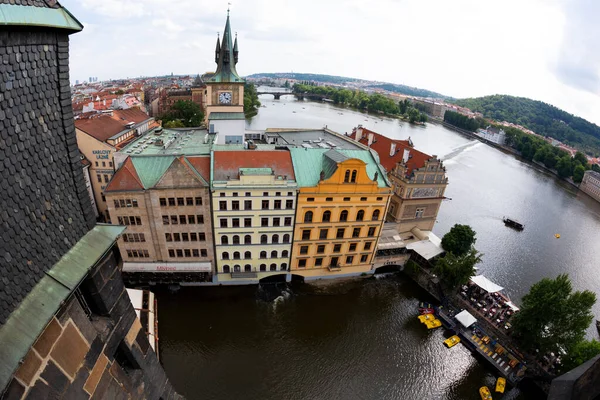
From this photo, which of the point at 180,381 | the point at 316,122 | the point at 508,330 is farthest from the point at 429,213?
the point at 316,122

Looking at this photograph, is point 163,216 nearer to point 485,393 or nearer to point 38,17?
point 38,17

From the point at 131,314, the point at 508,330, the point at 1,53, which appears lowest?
the point at 508,330

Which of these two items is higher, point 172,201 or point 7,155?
point 7,155

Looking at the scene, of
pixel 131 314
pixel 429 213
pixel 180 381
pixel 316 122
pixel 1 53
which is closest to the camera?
pixel 1 53

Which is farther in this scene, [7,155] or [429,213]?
[429,213]

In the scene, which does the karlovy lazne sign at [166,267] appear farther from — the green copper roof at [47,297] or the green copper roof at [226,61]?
the green copper roof at [226,61]

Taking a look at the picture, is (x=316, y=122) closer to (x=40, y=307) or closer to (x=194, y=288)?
(x=194, y=288)

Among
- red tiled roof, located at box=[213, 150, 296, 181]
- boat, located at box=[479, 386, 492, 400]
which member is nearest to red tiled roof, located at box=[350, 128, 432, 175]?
red tiled roof, located at box=[213, 150, 296, 181]

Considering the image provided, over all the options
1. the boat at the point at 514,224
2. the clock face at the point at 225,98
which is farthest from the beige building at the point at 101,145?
the boat at the point at 514,224

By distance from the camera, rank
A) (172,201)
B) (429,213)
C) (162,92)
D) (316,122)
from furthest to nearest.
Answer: (316,122) → (162,92) → (429,213) → (172,201)
